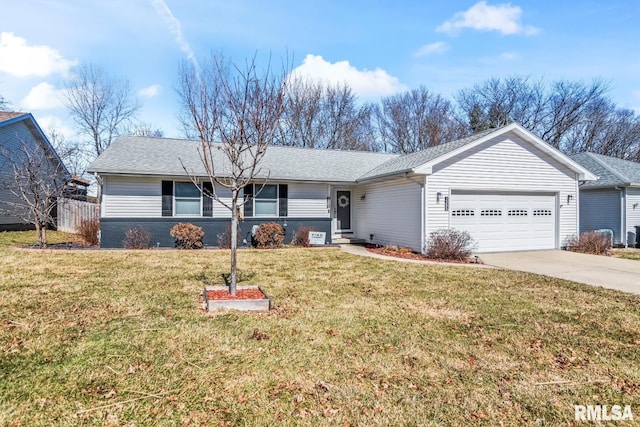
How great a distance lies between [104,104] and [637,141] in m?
42.9

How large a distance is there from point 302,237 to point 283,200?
169cm

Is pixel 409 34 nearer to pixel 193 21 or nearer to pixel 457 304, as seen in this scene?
pixel 193 21

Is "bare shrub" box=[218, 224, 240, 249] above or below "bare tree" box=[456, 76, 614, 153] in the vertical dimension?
below

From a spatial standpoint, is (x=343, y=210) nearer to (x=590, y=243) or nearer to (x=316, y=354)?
(x=590, y=243)

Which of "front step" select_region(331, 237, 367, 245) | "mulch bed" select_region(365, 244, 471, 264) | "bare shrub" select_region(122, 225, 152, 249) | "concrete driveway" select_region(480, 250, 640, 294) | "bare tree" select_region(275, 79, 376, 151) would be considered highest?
"bare tree" select_region(275, 79, 376, 151)

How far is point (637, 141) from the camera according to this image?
1239 inches

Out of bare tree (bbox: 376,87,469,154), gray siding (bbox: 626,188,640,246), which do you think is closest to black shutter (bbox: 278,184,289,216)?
gray siding (bbox: 626,188,640,246)

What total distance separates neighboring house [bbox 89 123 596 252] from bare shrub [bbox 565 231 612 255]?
38cm

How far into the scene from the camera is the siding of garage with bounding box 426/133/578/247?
1220cm

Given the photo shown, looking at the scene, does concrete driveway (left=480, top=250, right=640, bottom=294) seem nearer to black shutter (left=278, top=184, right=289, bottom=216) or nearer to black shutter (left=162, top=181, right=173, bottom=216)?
black shutter (left=278, top=184, right=289, bottom=216)

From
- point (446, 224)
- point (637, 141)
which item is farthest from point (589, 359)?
point (637, 141)

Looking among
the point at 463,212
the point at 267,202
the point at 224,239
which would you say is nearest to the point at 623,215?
the point at 463,212

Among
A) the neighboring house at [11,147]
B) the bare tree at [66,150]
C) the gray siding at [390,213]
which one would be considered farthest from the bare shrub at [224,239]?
the bare tree at [66,150]

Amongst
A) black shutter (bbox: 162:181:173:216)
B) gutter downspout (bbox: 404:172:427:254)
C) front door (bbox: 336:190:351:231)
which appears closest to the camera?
gutter downspout (bbox: 404:172:427:254)
